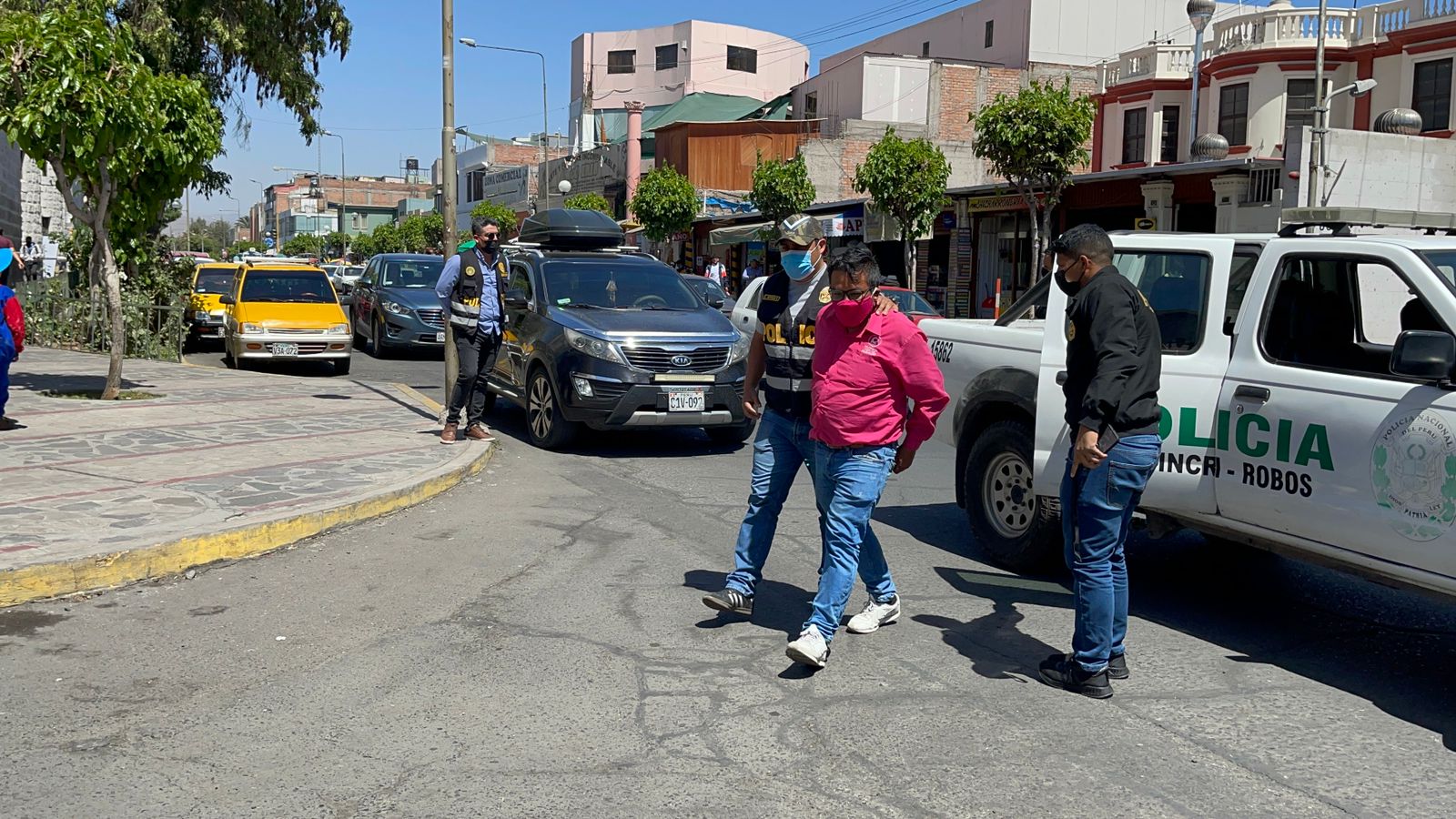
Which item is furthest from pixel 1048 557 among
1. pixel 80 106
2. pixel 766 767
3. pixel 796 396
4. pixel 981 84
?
pixel 981 84

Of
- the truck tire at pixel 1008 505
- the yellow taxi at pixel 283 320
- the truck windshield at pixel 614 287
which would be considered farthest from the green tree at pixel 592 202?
the truck tire at pixel 1008 505

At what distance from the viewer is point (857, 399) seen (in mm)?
5168

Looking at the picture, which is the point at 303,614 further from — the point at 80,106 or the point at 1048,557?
the point at 80,106

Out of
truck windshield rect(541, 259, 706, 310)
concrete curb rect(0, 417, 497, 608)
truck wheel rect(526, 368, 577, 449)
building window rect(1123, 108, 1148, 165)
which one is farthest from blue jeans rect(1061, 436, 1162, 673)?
building window rect(1123, 108, 1148, 165)

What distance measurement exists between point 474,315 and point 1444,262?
7.30 meters

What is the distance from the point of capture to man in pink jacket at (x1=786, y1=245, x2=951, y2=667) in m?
5.13

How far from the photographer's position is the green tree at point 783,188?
1368 inches

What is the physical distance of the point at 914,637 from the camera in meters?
5.66

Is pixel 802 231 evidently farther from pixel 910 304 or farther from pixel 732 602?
pixel 910 304

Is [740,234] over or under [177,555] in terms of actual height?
over

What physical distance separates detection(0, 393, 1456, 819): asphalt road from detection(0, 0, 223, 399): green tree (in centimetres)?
615

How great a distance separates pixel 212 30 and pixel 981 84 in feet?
100

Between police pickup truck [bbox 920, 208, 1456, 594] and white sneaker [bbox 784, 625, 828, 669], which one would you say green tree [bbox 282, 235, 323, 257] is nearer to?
police pickup truck [bbox 920, 208, 1456, 594]

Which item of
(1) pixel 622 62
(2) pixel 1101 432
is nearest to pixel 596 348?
(2) pixel 1101 432
